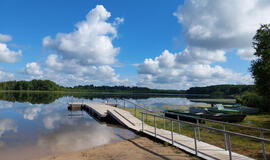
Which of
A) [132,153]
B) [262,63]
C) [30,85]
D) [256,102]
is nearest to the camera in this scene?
[132,153]

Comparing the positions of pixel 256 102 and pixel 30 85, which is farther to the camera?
pixel 30 85

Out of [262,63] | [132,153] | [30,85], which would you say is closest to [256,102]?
[262,63]

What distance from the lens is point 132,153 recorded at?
693cm

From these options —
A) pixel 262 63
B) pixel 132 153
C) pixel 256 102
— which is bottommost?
pixel 132 153

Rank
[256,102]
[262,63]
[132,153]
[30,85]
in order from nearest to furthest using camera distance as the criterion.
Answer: [132,153] < [262,63] < [256,102] < [30,85]

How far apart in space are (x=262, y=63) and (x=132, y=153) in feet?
46.5

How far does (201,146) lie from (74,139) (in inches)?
282

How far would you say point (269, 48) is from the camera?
47.0ft

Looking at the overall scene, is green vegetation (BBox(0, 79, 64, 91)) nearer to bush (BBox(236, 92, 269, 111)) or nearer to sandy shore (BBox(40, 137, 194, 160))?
bush (BBox(236, 92, 269, 111))

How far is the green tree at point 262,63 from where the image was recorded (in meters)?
14.3

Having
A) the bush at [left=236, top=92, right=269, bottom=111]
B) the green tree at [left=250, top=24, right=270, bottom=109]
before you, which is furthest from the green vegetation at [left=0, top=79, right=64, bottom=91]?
the green tree at [left=250, top=24, right=270, bottom=109]

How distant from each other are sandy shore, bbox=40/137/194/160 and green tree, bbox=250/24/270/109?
1196 centimetres

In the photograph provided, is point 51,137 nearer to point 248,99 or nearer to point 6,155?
point 6,155

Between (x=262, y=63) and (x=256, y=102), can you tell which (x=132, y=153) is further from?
(x=256, y=102)
